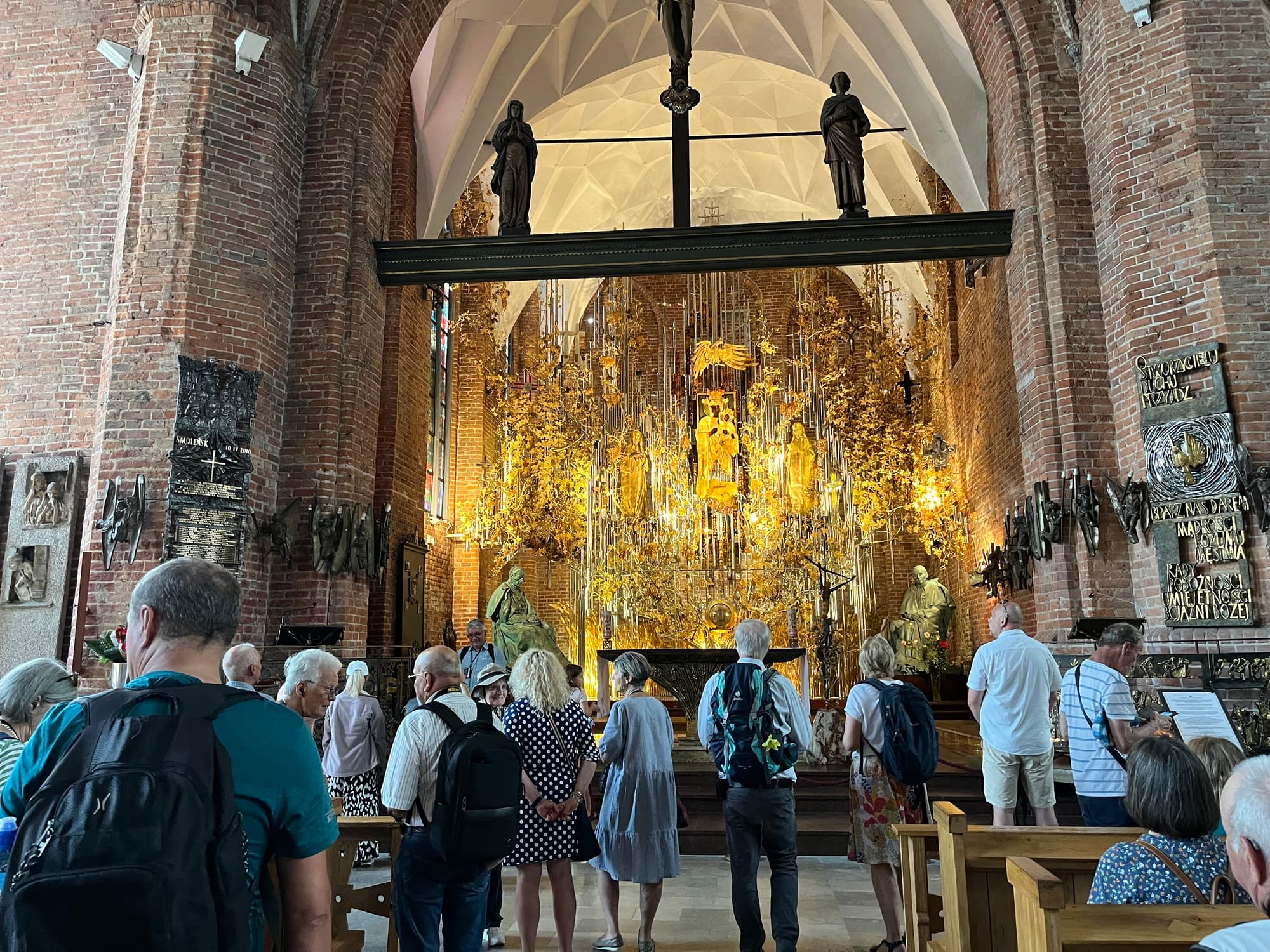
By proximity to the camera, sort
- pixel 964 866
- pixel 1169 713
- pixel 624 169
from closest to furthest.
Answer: pixel 964 866 < pixel 1169 713 < pixel 624 169

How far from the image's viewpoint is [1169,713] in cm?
479

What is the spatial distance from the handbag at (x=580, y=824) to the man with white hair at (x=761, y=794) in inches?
27.4

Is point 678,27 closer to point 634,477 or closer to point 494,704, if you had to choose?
point 634,477

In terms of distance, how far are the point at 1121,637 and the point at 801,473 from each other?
1107cm

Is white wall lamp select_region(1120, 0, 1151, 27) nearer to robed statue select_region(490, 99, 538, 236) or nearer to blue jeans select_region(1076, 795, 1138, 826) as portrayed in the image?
robed statue select_region(490, 99, 538, 236)

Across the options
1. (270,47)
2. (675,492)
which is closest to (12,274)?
(270,47)

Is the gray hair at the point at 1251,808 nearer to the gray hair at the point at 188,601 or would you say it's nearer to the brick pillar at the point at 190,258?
the gray hair at the point at 188,601

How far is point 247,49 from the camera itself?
852 cm

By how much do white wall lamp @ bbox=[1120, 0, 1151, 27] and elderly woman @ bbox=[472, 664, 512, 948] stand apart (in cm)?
771

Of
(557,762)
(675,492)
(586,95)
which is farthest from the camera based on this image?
(586,95)

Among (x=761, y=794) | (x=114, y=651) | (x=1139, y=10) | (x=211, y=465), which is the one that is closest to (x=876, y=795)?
(x=761, y=794)

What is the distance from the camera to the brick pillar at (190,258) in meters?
7.96

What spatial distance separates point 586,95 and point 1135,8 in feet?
33.7

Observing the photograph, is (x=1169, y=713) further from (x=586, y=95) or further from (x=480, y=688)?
(x=586, y=95)
